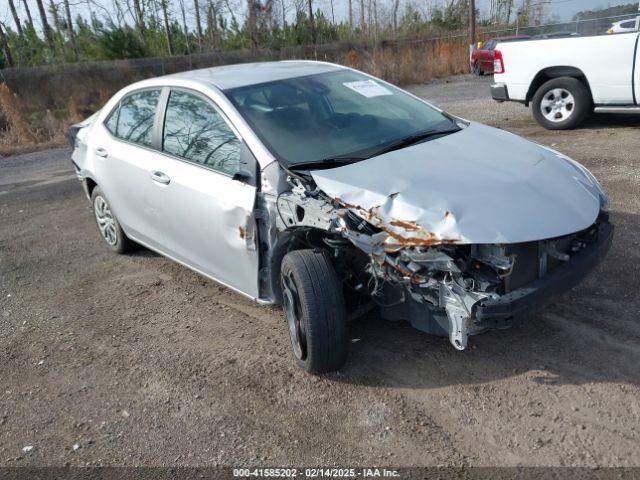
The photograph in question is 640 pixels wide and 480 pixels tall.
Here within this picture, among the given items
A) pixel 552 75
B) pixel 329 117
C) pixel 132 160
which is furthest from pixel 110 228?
pixel 552 75

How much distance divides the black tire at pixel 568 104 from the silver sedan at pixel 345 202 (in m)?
4.92

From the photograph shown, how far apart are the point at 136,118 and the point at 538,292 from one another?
343cm

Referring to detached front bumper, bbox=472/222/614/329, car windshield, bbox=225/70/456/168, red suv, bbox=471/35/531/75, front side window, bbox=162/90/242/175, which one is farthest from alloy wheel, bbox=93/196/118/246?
red suv, bbox=471/35/531/75

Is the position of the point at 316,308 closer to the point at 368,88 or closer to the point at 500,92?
the point at 368,88

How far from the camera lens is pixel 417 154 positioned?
3572 millimetres

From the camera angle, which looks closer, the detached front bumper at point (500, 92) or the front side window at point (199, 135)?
the front side window at point (199, 135)

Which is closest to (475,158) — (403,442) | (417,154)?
(417,154)

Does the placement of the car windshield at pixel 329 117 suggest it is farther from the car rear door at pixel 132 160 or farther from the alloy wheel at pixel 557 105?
the alloy wheel at pixel 557 105

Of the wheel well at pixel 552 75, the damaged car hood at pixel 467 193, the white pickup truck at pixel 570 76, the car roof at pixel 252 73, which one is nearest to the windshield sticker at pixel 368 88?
the car roof at pixel 252 73

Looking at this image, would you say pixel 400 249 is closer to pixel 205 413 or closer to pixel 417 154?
pixel 417 154

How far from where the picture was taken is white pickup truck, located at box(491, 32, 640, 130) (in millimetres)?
7863

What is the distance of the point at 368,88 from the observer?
177 inches

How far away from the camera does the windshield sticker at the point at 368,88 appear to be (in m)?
4.39

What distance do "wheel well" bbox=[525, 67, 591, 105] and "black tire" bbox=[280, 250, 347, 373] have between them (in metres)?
6.71
